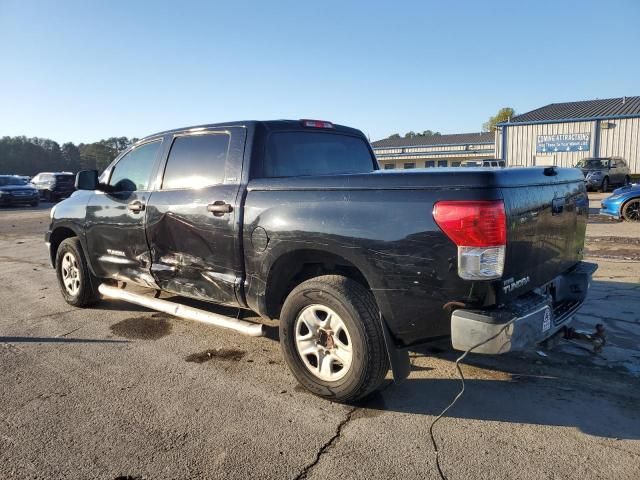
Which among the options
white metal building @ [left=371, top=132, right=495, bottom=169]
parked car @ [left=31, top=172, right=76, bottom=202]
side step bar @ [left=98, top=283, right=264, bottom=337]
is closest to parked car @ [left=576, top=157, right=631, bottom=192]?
white metal building @ [left=371, top=132, right=495, bottom=169]

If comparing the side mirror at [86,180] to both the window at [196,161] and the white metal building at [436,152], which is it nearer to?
the window at [196,161]

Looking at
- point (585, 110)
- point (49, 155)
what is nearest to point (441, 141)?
point (585, 110)

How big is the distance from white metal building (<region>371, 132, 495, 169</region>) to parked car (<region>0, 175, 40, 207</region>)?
2860cm

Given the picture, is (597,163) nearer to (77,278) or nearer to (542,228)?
(542,228)

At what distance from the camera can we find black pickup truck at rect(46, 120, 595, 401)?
2.81m

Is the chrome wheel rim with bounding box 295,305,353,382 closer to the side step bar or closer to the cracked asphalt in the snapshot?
the cracked asphalt

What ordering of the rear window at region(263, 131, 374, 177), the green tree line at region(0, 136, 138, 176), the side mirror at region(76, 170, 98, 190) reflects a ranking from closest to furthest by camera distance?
1. the rear window at region(263, 131, 374, 177)
2. the side mirror at region(76, 170, 98, 190)
3. the green tree line at region(0, 136, 138, 176)

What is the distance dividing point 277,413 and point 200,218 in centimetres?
175

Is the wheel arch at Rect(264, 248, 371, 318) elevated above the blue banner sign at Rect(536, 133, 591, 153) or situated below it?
below

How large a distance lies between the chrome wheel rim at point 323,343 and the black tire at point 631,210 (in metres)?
12.0

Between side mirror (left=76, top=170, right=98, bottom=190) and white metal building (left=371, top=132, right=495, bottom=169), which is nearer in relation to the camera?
side mirror (left=76, top=170, right=98, bottom=190)

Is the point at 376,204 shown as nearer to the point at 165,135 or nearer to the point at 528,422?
the point at 528,422

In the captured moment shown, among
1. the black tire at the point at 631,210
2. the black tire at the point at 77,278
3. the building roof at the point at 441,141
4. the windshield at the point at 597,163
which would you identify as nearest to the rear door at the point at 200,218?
the black tire at the point at 77,278

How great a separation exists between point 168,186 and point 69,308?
8.43 feet
